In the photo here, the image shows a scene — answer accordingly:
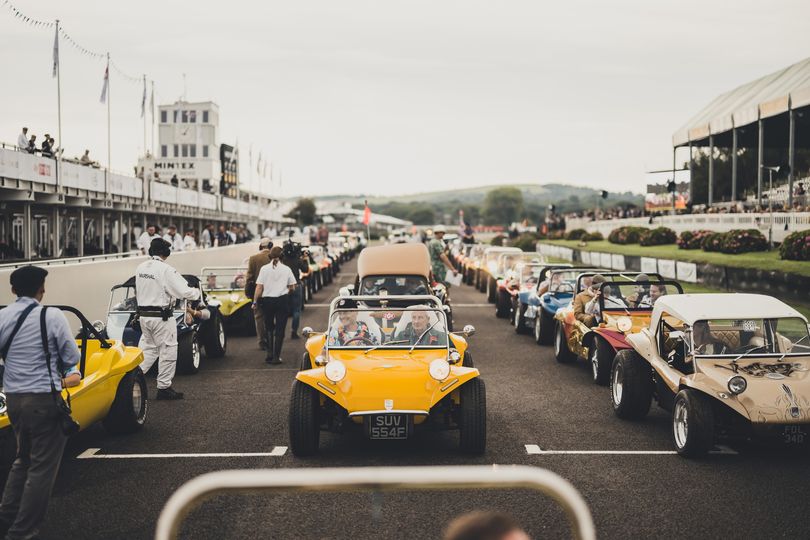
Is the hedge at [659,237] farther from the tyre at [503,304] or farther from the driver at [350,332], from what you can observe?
the driver at [350,332]

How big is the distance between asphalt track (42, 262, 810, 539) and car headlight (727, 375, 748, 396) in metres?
0.65

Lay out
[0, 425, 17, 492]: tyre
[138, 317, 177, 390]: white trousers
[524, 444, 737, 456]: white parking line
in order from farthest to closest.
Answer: [138, 317, 177, 390]: white trousers < [524, 444, 737, 456]: white parking line < [0, 425, 17, 492]: tyre

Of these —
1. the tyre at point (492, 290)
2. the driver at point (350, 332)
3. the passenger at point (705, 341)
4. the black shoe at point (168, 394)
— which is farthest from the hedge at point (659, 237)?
the driver at point (350, 332)

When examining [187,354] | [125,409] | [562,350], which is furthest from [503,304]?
[125,409]

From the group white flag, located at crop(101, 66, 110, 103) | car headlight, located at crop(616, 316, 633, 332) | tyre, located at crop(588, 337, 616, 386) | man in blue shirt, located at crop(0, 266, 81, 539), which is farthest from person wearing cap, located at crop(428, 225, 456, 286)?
white flag, located at crop(101, 66, 110, 103)

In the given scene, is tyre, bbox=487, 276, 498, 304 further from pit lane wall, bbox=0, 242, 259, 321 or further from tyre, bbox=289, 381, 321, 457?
tyre, bbox=289, 381, 321, 457

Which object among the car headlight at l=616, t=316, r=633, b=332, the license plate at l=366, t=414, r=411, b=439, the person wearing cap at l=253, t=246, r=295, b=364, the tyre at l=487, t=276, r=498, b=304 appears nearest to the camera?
the license plate at l=366, t=414, r=411, b=439

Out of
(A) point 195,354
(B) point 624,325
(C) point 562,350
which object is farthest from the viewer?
(C) point 562,350

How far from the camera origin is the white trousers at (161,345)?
33.3 feet

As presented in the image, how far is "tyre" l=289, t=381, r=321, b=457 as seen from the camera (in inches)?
297

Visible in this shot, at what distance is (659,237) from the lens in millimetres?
44188

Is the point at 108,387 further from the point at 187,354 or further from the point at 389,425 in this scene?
the point at 187,354

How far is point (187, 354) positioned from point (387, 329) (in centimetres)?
469

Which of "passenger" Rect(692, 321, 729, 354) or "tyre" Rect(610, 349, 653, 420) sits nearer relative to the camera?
"passenger" Rect(692, 321, 729, 354)
